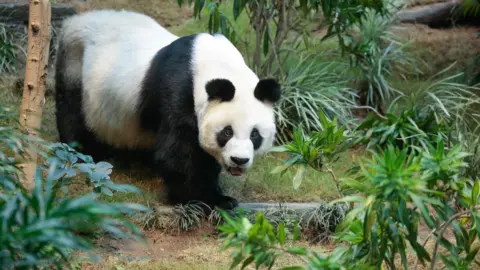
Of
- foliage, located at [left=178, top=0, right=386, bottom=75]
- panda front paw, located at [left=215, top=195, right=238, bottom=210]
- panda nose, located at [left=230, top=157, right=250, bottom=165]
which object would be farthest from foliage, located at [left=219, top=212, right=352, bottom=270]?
foliage, located at [left=178, top=0, right=386, bottom=75]

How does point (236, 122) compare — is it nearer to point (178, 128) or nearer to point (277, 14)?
point (178, 128)

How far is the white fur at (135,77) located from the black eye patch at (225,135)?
0.04 meters

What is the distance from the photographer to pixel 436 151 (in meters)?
3.41

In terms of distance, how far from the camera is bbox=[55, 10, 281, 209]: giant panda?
17.7 ft

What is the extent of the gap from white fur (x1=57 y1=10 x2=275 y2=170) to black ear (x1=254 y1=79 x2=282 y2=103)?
0.06 metres

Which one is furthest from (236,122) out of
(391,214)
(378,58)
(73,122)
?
(378,58)

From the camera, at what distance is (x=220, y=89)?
17.3 feet

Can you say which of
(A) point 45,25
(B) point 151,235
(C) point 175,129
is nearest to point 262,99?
(C) point 175,129

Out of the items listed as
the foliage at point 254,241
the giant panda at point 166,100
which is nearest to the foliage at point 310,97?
the giant panda at point 166,100

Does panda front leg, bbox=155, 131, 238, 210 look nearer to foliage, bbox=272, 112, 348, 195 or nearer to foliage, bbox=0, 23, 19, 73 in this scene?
foliage, bbox=272, 112, 348, 195

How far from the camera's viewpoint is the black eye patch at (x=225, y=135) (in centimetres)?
534

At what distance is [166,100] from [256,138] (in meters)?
0.78

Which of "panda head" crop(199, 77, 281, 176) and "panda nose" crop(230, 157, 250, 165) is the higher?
"panda head" crop(199, 77, 281, 176)

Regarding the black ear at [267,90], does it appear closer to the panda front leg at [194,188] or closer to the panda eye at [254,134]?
the panda eye at [254,134]
